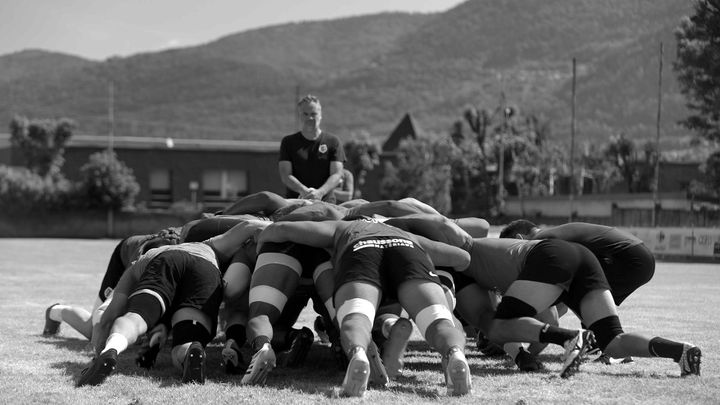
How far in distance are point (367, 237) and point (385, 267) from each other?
11.0 inches

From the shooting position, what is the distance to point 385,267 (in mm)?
7176

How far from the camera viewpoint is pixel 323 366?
7984 millimetres

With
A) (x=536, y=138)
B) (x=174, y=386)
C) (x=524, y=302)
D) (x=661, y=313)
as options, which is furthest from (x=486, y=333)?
(x=536, y=138)

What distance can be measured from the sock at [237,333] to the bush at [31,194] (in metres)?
54.4

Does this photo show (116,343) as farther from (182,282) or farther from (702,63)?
(702,63)

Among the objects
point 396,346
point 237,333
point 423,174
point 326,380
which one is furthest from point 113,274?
point 423,174

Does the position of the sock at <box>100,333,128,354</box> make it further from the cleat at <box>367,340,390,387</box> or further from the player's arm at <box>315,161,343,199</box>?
the player's arm at <box>315,161,343,199</box>

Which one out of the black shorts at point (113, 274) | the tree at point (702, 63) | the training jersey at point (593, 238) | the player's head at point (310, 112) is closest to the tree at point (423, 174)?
the tree at point (702, 63)

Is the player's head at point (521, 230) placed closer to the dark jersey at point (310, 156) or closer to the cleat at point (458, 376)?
the cleat at point (458, 376)

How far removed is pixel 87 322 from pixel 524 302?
4.58m

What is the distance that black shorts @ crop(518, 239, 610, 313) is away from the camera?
763 centimetres

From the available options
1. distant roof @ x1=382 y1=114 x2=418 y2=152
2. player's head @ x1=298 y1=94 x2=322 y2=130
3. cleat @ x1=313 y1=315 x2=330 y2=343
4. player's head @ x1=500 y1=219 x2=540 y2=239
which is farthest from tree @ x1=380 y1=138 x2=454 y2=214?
player's head @ x1=500 y1=219 x2=540 y2=239

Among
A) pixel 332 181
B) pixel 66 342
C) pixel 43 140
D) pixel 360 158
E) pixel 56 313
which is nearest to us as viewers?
pixel 66 342

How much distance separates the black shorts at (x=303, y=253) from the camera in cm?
779
